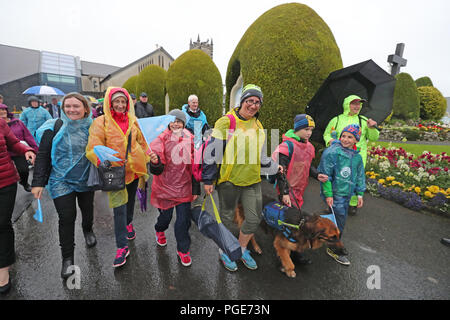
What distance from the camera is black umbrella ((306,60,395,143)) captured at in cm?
360

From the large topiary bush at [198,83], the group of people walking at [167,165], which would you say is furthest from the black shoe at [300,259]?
the large topiary bush at [198,83]

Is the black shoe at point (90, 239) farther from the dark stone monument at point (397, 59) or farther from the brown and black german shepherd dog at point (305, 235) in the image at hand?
the dark stone monument at point (397, 59)

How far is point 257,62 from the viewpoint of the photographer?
6246 mm

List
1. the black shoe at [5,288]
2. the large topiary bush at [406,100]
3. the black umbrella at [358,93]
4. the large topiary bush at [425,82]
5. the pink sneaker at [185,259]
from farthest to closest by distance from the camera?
the large topiary bush at [425,82], the large topiary bush at [406,100], the black umbrella at [358,93], the pink sneaker at [185,259], the black shoe at [5,288]

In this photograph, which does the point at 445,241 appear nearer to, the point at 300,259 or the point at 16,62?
the point at 300,259

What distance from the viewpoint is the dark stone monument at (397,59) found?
44.9 feet

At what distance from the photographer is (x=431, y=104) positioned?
19.1 meters

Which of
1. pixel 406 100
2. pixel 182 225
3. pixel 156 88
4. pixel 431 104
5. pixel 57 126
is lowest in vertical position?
pixel 182 225

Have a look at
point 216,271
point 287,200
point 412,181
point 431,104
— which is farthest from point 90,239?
point 431,104

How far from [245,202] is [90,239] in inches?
88.7

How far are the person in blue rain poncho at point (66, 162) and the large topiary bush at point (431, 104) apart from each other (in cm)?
2656

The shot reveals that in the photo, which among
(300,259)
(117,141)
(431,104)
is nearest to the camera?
(117,141)

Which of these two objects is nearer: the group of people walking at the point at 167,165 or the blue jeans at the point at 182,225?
the group of people walking at the point at 167,165

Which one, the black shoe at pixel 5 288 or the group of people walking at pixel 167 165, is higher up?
the group of people walking at pixel 167 165
